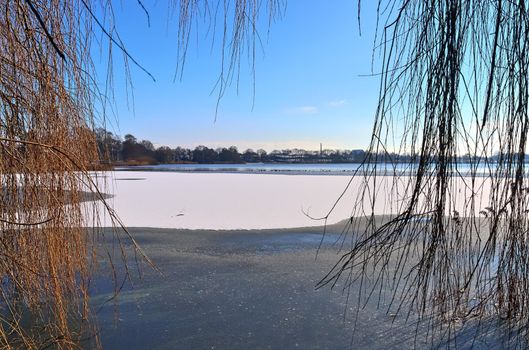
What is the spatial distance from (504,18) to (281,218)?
847 centimetres

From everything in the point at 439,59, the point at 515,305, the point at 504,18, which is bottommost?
the point at 515,305

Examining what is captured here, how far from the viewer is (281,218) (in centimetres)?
941

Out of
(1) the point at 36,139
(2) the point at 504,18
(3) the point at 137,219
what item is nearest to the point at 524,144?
(2) the point at 504,18

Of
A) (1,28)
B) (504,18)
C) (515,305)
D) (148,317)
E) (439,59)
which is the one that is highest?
(1,28)

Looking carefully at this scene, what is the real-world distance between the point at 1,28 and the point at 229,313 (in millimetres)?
2964

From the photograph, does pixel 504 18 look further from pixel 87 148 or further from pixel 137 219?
pixel 137 219

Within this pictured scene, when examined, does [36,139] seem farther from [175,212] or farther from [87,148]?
[175,212]

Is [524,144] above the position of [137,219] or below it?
above

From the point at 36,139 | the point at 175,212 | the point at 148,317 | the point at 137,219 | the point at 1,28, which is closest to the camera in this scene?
the point at 1,28

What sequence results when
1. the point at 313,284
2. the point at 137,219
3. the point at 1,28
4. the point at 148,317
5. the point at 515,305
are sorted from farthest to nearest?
the point at 137,219, the point at 313,284, the point at 148,317, the point at 1,28, the point at 515,305

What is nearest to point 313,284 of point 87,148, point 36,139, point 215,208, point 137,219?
point 87,148

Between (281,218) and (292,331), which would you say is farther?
(281,218)

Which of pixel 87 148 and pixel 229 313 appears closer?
pixel 87 148

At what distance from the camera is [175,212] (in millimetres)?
10297
